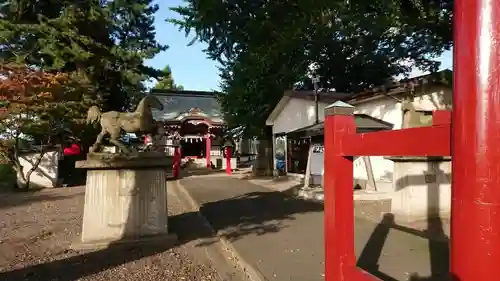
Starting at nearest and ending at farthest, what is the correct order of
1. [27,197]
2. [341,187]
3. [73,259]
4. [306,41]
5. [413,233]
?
[341,187] < [73,259] < [413,233] < [27,197] < [306,41]

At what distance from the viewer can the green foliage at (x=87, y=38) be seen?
16.5 m

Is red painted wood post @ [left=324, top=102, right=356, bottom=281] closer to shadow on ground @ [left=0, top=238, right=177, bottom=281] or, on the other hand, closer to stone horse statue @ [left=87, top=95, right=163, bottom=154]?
shadow on ground @ [left=0, top=238, right=177, bottom=281]

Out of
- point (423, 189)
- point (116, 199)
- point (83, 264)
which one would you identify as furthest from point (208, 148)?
point (83, 264)

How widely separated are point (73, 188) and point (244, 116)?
8.52 m

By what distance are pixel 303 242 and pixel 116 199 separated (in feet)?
10.5

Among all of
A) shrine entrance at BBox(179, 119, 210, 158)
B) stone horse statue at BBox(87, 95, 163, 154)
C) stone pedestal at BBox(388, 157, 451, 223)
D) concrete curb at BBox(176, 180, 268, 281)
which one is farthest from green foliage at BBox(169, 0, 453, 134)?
shrine entrance at BBox(179, 119, 210, 158)

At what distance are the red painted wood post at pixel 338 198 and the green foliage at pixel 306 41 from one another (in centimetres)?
619

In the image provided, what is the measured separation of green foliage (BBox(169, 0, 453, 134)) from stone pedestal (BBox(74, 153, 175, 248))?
19.7ft

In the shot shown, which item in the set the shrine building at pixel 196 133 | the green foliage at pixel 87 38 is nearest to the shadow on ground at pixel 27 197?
the green foliage at pixel 87 38

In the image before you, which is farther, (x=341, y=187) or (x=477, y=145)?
(x=341, y=187)

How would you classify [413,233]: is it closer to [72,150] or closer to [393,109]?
[393,109]

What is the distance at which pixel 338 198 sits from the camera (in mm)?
3051

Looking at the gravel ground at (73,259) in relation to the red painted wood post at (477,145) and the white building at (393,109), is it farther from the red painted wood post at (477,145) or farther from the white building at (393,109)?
the white building at (393,109)

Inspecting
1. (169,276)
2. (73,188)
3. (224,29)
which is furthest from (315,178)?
(73,188)
